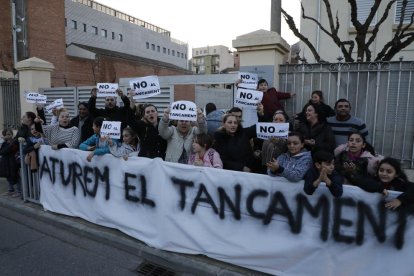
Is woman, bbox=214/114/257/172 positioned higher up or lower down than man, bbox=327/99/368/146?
lower down

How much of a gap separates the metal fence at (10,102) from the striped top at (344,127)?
34.2ft

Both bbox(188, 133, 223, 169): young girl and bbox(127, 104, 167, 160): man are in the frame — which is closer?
bbox(188, 133, 223, 169): young girl

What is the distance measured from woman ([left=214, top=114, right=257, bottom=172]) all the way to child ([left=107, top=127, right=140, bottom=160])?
1.20 meters

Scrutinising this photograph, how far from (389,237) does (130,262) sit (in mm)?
2762

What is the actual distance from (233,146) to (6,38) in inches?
941

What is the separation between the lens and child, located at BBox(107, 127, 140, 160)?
4.50m

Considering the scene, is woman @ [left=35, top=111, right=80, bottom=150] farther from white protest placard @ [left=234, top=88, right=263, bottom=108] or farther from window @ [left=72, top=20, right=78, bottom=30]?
window @ [left=72, top=20, right=78, bottom=30]

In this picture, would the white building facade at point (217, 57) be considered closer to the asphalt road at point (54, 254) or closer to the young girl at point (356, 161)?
the asphalt road at point (54, 254)

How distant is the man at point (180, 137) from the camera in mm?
4266

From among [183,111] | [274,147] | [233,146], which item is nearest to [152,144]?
Answer: [183,111]

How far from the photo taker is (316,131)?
425cm

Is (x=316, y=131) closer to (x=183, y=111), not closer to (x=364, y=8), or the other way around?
(x=183, y=111)

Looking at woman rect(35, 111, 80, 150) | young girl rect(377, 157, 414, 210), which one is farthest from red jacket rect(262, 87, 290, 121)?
woman rect(35, 111, 80, 150)

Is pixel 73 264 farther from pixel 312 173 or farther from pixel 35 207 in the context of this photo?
pixel 312 173
